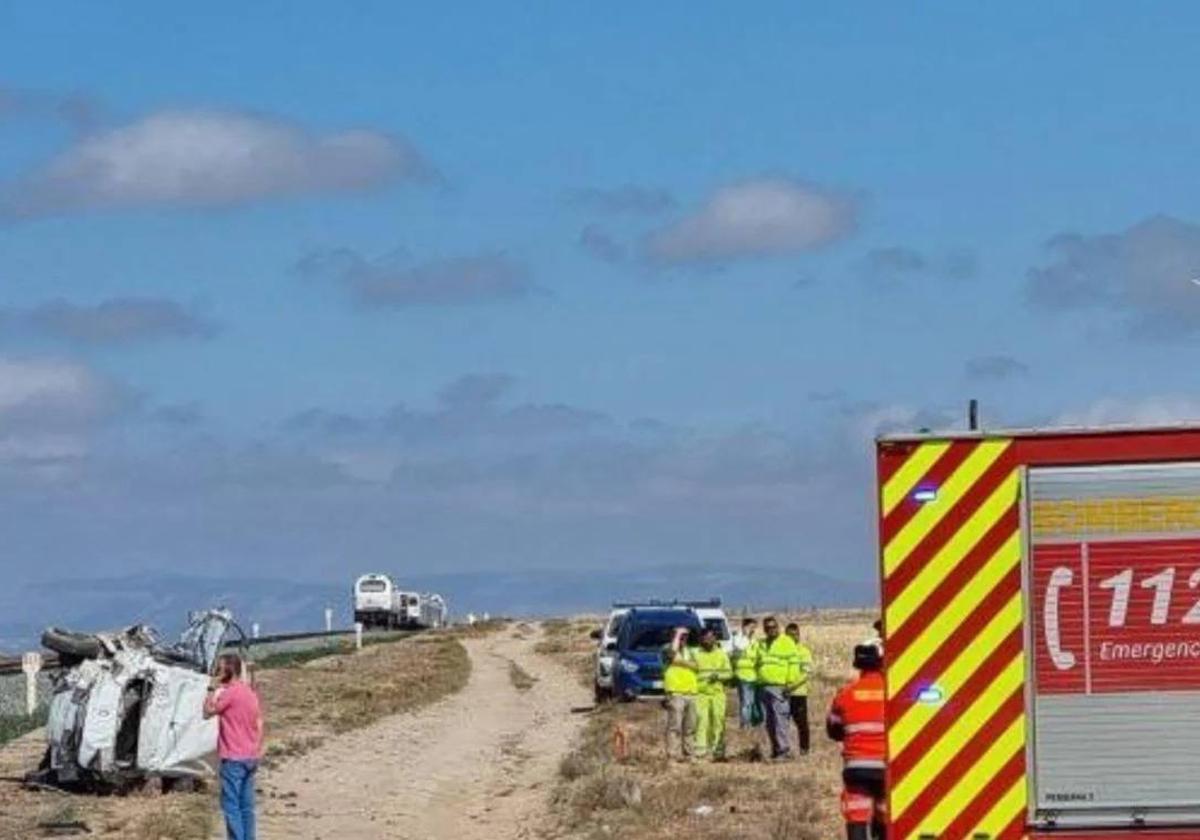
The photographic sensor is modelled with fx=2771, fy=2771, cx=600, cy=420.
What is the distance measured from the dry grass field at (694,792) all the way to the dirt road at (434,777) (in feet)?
1.61

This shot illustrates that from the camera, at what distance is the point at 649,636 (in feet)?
145

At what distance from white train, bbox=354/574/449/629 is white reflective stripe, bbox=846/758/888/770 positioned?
104m

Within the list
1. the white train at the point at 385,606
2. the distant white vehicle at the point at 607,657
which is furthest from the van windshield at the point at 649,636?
the white train at the point at 385,606

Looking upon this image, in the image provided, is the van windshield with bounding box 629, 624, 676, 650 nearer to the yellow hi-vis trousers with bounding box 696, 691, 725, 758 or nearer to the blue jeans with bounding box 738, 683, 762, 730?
the blue jeans with bounding box 738, 683, 762, 730

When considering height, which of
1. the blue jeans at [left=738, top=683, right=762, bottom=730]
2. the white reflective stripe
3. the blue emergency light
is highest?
the blue emergency light

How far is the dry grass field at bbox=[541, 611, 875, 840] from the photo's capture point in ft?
78.0

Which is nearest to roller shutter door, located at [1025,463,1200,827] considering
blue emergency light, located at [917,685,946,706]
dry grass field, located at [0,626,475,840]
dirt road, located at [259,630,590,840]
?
blue emergency light, located at [917,685,946,706]

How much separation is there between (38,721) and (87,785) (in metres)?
13.7

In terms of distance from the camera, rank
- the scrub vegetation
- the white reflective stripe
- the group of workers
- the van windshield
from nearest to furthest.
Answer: the white reflective stripe < the group of workers < the scrub vegetation < the van windshield

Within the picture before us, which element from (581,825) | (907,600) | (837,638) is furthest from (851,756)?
(837,638)

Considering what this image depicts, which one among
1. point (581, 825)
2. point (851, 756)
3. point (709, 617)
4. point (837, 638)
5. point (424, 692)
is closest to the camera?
A: point (851, 756)

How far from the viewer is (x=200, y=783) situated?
93.4 feet

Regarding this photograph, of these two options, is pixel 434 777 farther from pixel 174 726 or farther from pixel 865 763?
pixel 865 763

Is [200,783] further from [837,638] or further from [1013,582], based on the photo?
[837,638]
